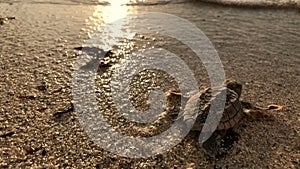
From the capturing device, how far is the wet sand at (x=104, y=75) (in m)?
2.74

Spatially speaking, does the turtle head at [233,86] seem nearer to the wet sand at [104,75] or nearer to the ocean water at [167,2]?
the wet sand at [104,75]

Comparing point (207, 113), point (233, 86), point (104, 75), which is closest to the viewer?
point (207, 113)

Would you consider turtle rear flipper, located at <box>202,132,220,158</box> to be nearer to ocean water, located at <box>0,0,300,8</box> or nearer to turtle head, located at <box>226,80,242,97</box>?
turtle head, located at <box>226,80,242,97</box>

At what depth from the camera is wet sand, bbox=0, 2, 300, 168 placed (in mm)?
2744

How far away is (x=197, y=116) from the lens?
118 inches

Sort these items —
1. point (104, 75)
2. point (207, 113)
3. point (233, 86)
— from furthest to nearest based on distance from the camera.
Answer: point (104, 75) → point (233, 86) → point (207, 113)

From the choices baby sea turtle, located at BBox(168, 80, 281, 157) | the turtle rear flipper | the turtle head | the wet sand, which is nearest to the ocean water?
the wet sand

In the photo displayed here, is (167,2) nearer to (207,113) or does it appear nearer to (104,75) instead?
(104,75)

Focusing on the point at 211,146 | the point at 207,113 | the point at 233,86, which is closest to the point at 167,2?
the point at 233,86

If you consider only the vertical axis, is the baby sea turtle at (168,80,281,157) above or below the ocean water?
below

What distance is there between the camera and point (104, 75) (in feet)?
13.7

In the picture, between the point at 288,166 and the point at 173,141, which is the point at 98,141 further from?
the point at 288,166

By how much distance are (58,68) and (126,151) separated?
2088 mm

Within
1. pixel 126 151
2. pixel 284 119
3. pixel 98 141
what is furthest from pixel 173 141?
pixel 284 119
